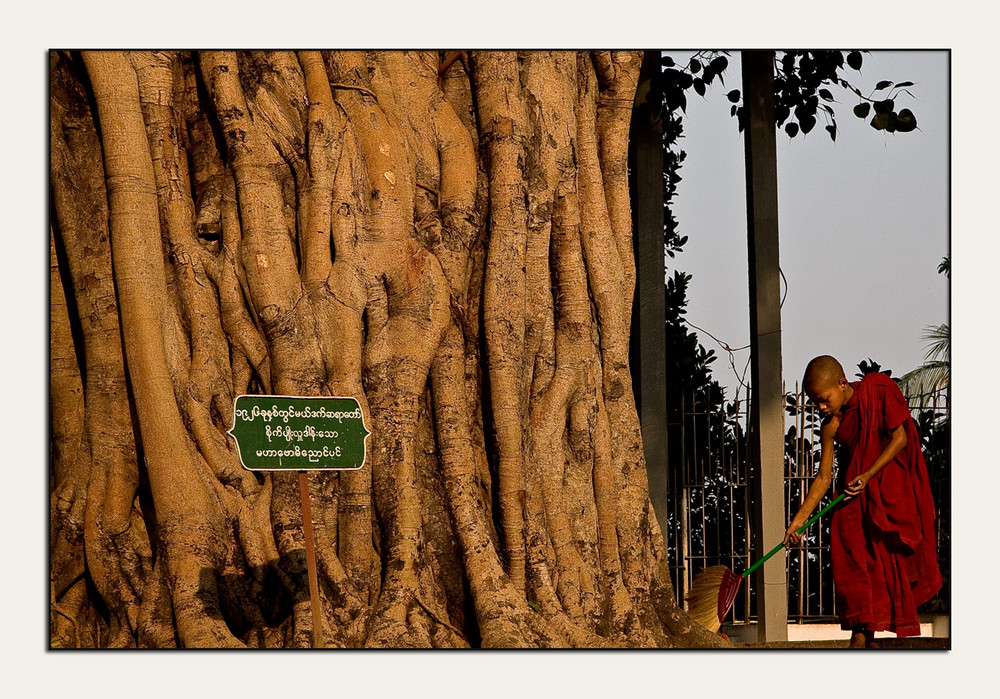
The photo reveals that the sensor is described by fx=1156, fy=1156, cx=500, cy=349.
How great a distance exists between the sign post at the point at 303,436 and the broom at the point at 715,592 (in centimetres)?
166

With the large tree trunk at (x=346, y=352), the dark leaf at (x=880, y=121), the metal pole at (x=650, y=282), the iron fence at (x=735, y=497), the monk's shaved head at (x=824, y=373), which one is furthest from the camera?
the iron fence at (x=735, y=497)

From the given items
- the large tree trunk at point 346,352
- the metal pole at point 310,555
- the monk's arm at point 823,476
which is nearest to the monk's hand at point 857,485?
the monk's arm at point 823,476

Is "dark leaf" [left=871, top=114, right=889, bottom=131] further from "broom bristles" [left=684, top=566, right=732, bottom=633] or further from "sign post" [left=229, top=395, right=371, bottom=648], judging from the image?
"sign post" [left=229, top=395, right=371, bottom=648]

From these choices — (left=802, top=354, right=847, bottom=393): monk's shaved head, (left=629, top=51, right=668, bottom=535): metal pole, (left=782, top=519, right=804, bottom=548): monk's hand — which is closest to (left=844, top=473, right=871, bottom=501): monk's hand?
(left=782, top=519, right=804, bottom=548): monk's hand

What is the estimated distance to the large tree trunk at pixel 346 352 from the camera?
4.24m

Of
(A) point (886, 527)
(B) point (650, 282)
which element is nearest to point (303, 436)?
(A) point (886, 527)

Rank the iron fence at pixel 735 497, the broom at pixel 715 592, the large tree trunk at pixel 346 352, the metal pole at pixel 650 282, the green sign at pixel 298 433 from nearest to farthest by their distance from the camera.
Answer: the green sign at pixel 298 433
the large tree trunk at pixel 346 352
the broom at pixel 715 592
the metal pole at pixel 650 282
the iron fence at pixel 735 497

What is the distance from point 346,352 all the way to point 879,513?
2.09 meters

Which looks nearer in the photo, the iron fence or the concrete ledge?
the concrete ledge

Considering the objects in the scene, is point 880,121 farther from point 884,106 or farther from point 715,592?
point 715,592

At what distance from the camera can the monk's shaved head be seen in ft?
14.3

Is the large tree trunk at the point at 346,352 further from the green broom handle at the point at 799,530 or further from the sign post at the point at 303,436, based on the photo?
the sign post at the point at 303,436

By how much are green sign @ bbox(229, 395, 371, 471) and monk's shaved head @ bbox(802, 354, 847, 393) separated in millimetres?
1734

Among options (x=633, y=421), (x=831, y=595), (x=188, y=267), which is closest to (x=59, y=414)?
(x=188, y=267)
